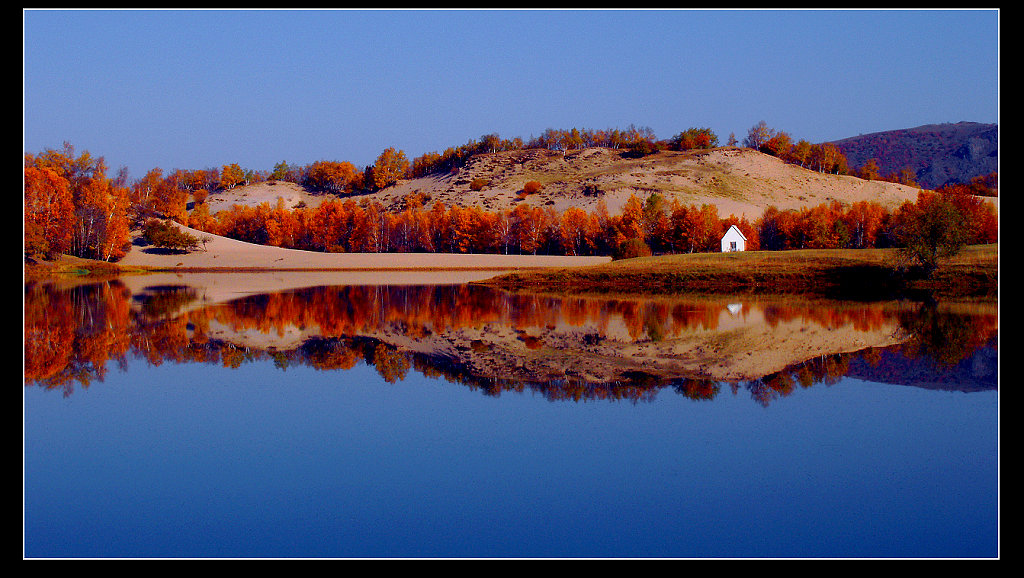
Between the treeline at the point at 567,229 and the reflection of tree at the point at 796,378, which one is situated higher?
the treeline at the point at 567,229

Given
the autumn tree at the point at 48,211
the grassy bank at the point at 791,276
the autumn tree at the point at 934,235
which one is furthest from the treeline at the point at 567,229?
the autumn tree at the point at 48,211

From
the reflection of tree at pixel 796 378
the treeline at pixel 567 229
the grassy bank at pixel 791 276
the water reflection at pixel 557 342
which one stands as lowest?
the reflection of tree at pixel 796 378

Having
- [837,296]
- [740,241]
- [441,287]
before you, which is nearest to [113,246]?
[441,287]

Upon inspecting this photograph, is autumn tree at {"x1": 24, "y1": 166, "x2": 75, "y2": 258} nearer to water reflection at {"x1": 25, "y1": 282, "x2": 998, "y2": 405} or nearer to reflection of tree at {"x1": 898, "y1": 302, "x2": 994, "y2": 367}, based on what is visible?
water reflection at {"x1": 25, "y1": 282, "x2": 998, "y2": 405}

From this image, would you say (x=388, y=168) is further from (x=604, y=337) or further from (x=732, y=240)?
(x=604, y=337)

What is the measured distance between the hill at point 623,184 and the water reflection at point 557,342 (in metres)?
75.9

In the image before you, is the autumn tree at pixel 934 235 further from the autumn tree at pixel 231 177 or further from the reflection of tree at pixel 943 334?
the autumn tree at pixel 231 177

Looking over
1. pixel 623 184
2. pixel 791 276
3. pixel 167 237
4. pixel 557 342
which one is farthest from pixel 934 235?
pixel 623 184

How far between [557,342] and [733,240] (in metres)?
55.2

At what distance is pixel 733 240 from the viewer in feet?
236

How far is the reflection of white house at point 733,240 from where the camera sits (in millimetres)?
71312

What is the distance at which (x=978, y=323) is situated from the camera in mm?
23672

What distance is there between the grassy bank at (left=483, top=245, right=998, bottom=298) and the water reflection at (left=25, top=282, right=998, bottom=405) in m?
6.37
